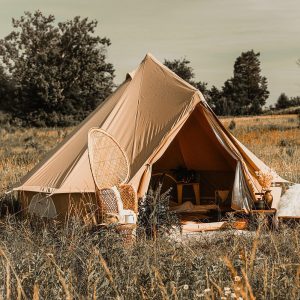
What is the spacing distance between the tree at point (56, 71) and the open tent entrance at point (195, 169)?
97.3 ft

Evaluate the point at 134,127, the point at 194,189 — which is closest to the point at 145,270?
the point at 134,127

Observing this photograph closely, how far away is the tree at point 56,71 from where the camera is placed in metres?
40.9

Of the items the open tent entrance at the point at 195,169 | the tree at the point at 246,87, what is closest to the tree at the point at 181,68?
the tree at the point at 246,87

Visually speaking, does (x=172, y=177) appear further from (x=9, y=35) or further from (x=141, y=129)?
(x=9, y=35)

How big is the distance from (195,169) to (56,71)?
33.7 metres

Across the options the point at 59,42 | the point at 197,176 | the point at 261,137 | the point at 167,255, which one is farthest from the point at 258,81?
the point at 167,255

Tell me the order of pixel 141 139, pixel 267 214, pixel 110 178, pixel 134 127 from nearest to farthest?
pixel 110 178, pixel 267 214, pixel 141 139, pixel 134 127

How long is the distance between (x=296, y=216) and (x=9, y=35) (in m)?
41.6

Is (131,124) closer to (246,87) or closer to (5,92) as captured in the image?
(5,92)

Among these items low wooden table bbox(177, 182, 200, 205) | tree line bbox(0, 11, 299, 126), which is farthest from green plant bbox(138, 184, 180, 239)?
tree line bbox(0, 11, 299, 126)

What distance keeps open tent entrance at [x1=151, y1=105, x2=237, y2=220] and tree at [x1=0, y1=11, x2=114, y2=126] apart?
29.7 m

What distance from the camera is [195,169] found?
9.60 meters

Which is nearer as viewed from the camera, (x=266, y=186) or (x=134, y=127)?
(x=266, y=186)

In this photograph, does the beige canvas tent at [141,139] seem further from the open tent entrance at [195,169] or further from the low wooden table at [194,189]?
the low wooden table at [194,189]
